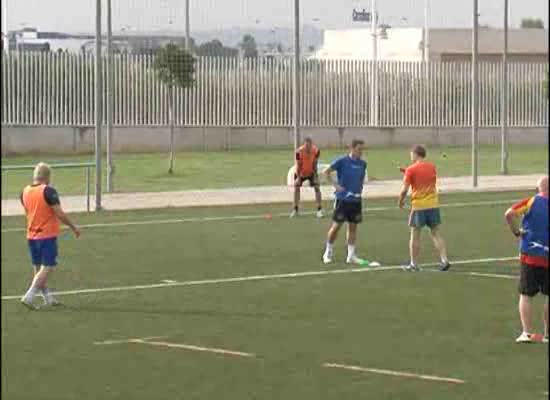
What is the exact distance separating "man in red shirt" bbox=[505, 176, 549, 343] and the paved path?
19.7 meters

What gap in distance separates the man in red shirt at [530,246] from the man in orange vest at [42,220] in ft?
16.6

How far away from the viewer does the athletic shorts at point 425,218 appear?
20453 millimetres

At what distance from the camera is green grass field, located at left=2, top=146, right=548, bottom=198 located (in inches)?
1602

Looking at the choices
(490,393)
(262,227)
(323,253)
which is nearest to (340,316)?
(490,393)

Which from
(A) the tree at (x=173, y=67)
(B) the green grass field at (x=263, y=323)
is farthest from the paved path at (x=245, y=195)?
(B) the green grass field at (x=263, y=323)

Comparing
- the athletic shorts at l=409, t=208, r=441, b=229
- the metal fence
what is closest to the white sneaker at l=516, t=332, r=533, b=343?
the athletic shorts at l=409, t=208, r=441, b=229

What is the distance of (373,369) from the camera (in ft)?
42.0

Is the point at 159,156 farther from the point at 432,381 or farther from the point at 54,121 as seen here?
the point at 432,381

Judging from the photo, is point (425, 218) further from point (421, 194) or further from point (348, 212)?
point (348, 212)

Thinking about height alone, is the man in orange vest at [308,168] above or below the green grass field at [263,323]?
above

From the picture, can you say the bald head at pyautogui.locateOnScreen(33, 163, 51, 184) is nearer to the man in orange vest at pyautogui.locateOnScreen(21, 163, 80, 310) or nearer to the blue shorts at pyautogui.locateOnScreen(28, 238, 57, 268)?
the man in orange vest at pyautogui.locateOnScreen(21, 163, 80, 310)

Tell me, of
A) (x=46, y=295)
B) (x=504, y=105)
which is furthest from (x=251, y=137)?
(x=46, y=295)

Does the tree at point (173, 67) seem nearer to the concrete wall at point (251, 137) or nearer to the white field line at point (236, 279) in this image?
the concrete wall at point (251, 137)

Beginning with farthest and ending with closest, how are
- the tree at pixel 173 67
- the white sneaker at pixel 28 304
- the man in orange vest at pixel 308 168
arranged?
1. the tree at pixel 173 67
2. the man in orange vest at pixel 308 168
3. the white sneaker at pixel 28 304
